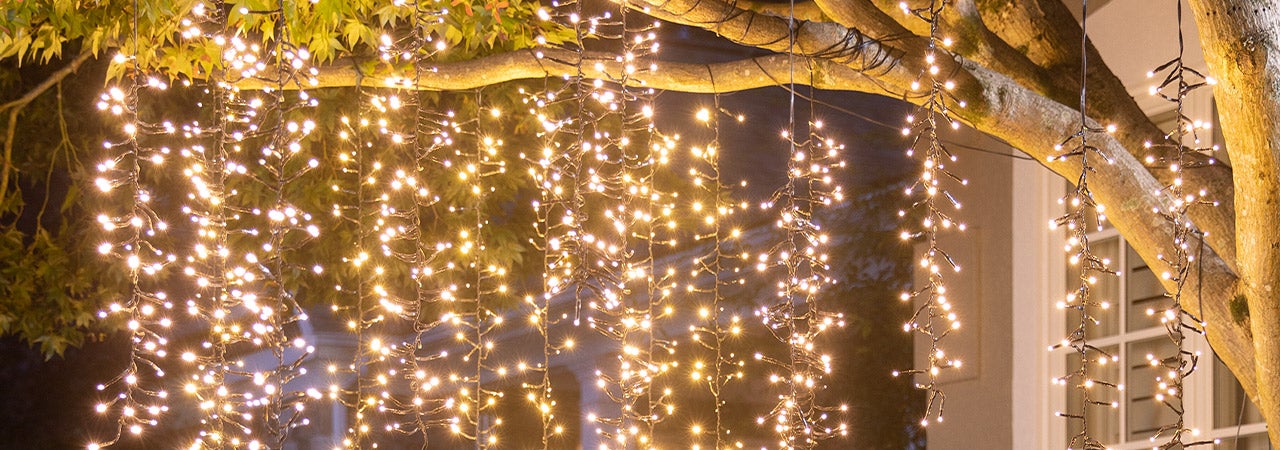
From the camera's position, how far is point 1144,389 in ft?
12.8

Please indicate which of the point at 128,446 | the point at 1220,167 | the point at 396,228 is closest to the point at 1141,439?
the point at 1220,167

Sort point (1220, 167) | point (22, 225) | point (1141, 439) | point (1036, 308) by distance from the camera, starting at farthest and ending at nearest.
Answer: point (22, 225)
point (1036, 308)
point (1141, 439)
point (1220, 167)

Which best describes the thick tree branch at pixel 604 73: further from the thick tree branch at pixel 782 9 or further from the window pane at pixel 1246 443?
the window pane at pixel 1246 443

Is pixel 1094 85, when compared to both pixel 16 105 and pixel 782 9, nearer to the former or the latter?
pixel 782 9

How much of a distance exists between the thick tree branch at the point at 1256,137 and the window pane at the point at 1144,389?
1345 mm

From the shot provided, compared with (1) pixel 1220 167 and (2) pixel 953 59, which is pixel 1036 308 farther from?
(2) pixel 953 59

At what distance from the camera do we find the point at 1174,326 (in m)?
2.67

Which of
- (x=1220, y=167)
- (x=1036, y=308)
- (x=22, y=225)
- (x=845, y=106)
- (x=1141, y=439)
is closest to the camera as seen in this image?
(x=1220, y=167)

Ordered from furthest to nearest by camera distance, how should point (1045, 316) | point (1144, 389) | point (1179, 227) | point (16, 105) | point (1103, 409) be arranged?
point (16, 105)
point (1045, 316)
point (1103, 409)
point (1144, 389)
point (1179, 227)

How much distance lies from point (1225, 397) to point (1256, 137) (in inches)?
57.0

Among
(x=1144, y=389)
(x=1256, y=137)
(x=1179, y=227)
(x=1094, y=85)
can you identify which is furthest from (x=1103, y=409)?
(x=1256, y=137)

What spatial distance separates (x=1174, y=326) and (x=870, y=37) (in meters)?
1.04

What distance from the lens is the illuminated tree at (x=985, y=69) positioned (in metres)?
2.41

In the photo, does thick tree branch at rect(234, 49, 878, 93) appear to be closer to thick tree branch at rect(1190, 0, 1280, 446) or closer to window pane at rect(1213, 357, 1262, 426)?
thick tree branch at rect(1190, 0, 1280, 446)
